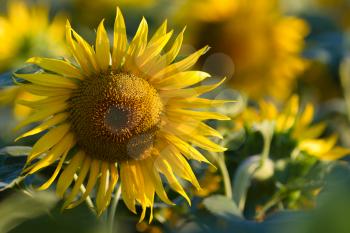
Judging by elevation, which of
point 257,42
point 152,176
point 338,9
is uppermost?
point 152,176

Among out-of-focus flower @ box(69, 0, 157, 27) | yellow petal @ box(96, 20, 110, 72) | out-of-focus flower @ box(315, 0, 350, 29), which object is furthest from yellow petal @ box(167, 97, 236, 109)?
out-of-focus flower @ box(315, 0, 350, 29)

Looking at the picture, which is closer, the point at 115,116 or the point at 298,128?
the point at 115,116

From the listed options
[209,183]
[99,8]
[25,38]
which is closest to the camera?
[209,183]

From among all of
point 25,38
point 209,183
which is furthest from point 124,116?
point 25,38

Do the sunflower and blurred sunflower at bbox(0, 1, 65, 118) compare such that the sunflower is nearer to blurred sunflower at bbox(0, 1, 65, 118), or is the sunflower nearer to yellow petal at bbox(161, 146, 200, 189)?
yellow petal at bbox(161, 146, 200, 189)

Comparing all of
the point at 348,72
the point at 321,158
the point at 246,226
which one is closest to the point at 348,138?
the point at 348,72

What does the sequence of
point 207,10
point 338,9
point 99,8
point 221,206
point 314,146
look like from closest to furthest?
point 221,206, point 314,146, point 207,10, point 99,8, point 338,9

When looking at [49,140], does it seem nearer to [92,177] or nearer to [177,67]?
[92,177]

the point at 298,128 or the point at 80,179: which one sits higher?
the point at 80,179
